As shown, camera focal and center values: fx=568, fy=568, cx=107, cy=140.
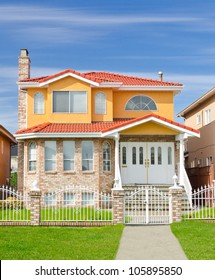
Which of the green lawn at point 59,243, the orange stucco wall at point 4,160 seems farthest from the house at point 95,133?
the green lawn at point 59,243

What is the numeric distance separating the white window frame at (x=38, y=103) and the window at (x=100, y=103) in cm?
291

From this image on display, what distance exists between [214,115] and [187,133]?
5.34 m

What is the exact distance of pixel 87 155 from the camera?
2853 cm

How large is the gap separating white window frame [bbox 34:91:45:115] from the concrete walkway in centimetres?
1256

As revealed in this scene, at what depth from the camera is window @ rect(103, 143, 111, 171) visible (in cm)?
2884

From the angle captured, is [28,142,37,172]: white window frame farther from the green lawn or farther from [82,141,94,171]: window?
the green lawn

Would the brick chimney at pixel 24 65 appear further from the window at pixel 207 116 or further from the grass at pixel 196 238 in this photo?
the grass at pixel 196 238

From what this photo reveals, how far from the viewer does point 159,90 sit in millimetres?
31281

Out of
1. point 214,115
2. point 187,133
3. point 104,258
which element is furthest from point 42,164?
point 104,258

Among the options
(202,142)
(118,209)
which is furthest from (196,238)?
(202,142)

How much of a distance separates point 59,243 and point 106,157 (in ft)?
43.2

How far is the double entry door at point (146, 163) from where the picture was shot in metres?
29.3

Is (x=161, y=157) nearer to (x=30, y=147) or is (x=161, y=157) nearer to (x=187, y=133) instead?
(x=187, y=133)

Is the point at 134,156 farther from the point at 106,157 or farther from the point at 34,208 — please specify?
the point at 34,208
